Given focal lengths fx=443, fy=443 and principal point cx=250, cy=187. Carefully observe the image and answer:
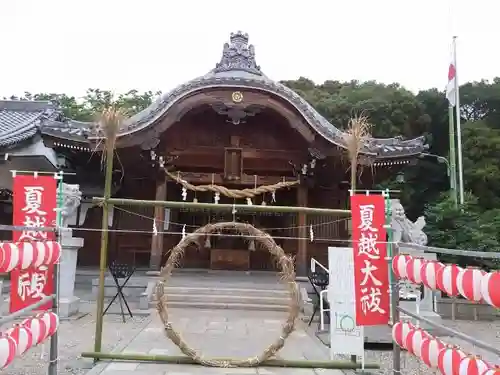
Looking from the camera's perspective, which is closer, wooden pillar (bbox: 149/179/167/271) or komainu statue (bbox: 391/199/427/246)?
komainu statue (bbox: 391/199/427/246)

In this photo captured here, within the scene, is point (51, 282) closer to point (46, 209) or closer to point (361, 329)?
point (46, 209)

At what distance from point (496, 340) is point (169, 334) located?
21.5 ft

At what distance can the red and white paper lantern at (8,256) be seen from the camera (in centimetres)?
377

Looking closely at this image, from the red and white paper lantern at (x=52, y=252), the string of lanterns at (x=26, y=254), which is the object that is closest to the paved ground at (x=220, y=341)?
the red and white paper lantern at (x=52, y=252)

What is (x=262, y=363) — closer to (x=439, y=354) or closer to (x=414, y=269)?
(x=414, y=269)

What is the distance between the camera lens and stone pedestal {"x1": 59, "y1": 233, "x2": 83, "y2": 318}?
8.91 m

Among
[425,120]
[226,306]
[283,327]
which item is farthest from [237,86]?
[425,120]

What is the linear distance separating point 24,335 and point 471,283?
3.63 m

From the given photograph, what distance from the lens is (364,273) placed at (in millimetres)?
5168

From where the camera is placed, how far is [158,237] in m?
12.4

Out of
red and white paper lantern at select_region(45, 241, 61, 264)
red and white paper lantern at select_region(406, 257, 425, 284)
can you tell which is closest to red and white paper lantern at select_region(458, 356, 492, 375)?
red and white paper lantern at select_region(406, 257, 425, 284)

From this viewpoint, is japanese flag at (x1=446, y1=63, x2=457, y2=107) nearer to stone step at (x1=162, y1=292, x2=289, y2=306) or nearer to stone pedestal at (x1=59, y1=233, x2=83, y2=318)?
stone step at (x1=162, y1=292, x2=289, y2=306)

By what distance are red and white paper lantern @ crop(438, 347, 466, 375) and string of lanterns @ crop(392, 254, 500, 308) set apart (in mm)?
426

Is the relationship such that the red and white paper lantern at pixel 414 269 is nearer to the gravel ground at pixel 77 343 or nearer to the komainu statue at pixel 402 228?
the gravel ground at pixel 77 343
